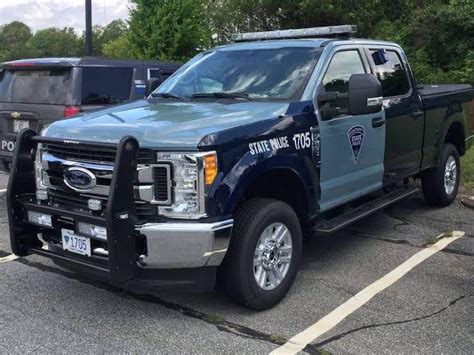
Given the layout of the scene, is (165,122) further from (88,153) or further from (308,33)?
(308,33)

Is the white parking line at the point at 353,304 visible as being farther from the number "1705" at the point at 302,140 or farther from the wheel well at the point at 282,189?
the number "1705" at the point at 302,140

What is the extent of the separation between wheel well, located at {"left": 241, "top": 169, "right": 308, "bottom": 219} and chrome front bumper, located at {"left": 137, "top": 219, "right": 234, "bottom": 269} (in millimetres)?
655

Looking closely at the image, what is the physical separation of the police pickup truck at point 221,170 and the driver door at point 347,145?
2cm

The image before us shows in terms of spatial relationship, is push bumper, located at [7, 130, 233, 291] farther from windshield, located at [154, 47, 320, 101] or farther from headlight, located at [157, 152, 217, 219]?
windshield, located at [154, 47, 320, 101]

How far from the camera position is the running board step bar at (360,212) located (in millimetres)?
4984

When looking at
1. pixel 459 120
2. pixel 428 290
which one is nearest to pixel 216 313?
pixel 428 290

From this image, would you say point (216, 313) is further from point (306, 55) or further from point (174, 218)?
point (306, 55)

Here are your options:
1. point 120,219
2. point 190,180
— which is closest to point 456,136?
point 190,180

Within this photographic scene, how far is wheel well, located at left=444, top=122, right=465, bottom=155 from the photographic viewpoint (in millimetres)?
7672

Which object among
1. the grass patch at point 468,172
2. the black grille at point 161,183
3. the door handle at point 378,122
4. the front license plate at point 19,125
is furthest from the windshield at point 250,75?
the grass patch at point 468,172

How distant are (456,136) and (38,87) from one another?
5301 millimetres

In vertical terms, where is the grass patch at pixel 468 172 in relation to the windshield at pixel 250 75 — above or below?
below

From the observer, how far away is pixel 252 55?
5.46 m

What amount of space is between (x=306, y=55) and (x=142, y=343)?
276 centimetres
